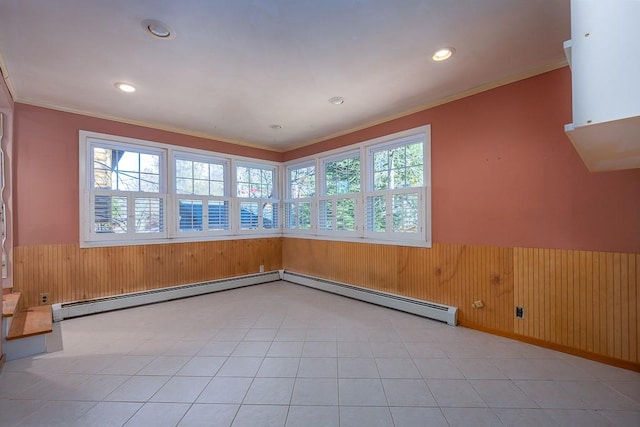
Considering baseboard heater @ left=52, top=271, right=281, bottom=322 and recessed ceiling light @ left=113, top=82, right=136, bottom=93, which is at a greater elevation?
recessed ceiling light @ left=113, top=82, right=136, bottom=93

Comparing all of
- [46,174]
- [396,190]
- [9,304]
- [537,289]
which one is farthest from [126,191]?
[537,289]

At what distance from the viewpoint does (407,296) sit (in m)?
3.62

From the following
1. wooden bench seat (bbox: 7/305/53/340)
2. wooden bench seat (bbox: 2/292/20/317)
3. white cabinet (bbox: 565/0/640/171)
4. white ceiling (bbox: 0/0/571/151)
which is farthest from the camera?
wooden bench seat (bbox: 2/292/20/317)

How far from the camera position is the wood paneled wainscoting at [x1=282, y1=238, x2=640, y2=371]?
2.23 meters

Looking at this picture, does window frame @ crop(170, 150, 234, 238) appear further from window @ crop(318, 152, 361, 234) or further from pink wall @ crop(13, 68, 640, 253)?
window @ crop(318, 152, 361, 234)

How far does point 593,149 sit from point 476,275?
185 cm

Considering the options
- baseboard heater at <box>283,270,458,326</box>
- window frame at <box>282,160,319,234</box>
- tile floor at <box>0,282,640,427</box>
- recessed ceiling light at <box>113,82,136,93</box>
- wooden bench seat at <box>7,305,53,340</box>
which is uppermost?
recessed ceiling light at <box>113,82,136,93</box>

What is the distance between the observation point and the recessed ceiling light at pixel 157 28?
6.40 ft

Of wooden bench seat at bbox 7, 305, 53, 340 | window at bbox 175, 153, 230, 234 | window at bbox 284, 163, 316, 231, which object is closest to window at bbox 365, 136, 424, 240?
window at bbox 284, 163, 316, 231

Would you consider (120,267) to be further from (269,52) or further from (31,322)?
(269,52)

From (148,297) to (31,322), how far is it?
1260mm

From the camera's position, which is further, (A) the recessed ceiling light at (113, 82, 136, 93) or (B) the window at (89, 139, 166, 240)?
(B) the window at (89, 139, 166, 240)

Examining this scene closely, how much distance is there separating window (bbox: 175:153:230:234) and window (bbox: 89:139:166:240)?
10.3 inches

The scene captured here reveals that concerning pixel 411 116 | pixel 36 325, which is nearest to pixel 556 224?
pixel 411 116
